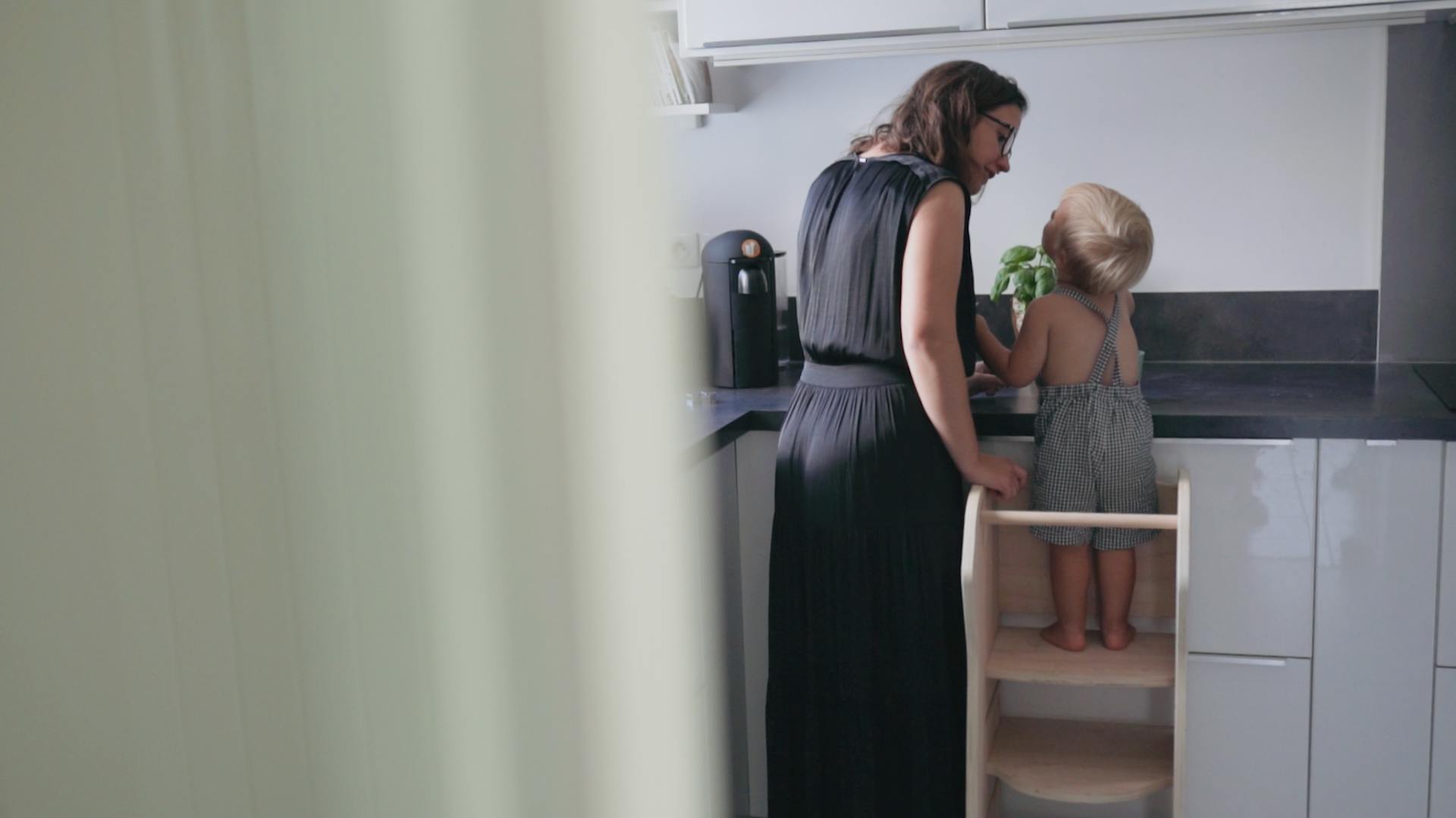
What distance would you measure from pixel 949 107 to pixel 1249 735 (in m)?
1.05

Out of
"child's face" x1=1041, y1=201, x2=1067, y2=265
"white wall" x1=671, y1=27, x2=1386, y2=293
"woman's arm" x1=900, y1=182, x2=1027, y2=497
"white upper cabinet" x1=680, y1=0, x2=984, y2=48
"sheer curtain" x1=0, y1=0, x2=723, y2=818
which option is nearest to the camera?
"sheer curtain" x1=0, y1=0, x2=723, y2=818

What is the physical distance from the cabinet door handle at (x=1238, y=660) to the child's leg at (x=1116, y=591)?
5.2 inches

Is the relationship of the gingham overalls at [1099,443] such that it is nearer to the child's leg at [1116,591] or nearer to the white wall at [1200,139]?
the child's leg at [1116,591]

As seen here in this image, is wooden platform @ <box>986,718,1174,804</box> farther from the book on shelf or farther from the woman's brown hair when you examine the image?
the book on shelf

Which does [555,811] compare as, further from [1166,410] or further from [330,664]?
[1166,410]

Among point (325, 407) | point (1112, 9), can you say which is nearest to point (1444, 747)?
point (1112, 9)

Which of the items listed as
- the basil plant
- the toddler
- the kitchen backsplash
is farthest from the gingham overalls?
the kitchen backsplash

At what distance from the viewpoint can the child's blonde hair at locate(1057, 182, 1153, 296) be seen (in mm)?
1706

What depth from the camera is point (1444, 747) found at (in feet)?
5.98

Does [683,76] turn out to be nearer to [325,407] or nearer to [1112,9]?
[1112,9]

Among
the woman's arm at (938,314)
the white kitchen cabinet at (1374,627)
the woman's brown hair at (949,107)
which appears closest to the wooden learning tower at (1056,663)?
the woman's arm at (938,314)

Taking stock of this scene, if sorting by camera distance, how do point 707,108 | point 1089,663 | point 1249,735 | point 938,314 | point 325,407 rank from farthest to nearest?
point 707,108, point 1249,735, point 1089,663, point 938,314, point 325,407

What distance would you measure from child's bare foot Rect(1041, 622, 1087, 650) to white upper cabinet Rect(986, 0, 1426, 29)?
0.95 metres

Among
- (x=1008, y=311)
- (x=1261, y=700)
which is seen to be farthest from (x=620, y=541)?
(x=1008, y=311)
